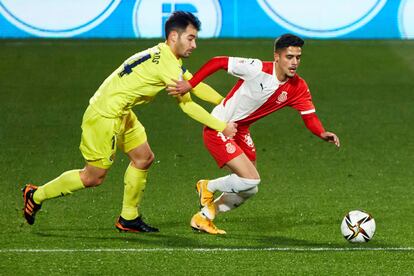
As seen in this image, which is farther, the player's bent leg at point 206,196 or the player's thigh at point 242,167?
the player's bent leg at point 206,196

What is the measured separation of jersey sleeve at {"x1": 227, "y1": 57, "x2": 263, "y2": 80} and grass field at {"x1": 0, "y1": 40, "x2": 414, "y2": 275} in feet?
4.90

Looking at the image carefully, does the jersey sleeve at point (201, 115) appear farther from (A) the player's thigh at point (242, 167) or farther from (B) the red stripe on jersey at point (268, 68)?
(B) the red stripe on jersey at point (268, 68)

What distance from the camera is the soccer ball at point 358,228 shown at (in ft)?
32.9

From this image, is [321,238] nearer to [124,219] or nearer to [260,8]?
[124,219]

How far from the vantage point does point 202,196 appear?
10820 mm

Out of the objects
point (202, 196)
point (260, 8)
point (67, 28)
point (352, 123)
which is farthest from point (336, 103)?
point (202, 196)

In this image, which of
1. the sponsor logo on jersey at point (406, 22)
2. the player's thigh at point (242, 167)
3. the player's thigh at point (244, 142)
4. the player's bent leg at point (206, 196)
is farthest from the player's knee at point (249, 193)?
the sponsor logo on jersey at point (406, 22)

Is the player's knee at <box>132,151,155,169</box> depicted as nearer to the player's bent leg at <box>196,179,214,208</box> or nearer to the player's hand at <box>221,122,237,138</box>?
the player's bent leg at <box>196,179,214,208</box>

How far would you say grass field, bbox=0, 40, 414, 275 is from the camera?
9500 mm

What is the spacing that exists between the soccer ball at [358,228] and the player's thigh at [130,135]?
82.3 inches

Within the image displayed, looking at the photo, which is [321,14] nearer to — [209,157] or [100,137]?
[209,157]

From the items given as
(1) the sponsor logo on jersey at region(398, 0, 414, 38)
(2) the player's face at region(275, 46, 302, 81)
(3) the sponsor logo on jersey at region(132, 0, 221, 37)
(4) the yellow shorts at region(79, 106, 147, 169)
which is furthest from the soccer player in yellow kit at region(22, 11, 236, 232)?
(1) the sponsor logo on jersey at region(398, 0, 414, 38)

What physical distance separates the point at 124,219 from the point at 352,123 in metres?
7.09

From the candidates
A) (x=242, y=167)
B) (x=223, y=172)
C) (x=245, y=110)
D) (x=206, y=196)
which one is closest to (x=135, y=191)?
(x=206, y=196)
